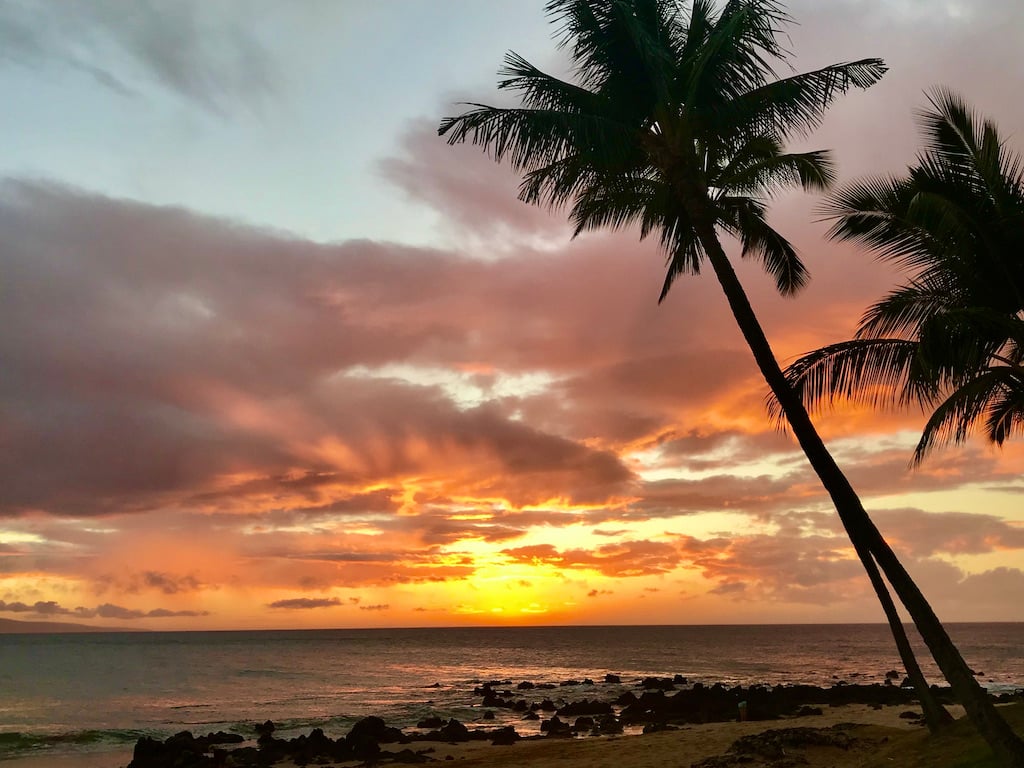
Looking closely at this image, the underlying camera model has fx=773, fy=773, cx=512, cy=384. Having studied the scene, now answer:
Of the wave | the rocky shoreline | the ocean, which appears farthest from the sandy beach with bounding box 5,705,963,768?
the ocean

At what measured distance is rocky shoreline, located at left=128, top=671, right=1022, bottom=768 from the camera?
24.0 m

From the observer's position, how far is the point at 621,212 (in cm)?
1377

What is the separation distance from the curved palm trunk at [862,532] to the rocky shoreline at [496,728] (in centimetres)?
1712

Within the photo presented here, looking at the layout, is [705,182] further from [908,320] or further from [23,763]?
[23,763]

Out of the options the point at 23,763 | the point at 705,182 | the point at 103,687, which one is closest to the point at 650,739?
the point at 705,182

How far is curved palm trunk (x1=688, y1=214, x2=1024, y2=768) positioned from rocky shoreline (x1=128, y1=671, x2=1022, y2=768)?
17117 millimetres

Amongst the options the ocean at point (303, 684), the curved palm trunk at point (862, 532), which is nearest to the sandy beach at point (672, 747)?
the curved palm trunk at point (862, 532)

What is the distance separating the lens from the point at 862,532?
9.94 meters

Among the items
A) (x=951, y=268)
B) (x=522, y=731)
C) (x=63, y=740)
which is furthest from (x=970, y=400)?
(x=63, y=740)

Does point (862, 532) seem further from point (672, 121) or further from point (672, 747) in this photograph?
point (672, 747)

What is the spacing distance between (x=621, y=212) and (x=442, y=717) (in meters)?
29.8

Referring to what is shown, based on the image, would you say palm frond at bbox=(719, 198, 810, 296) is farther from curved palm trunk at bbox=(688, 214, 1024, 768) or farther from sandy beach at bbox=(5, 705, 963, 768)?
sandy beach at bbox=(5, 705, 963, 768)

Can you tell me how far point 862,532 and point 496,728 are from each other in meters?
25.1

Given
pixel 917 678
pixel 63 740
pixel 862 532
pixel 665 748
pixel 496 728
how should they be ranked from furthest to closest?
1. pixel 63 740
2. pixel 496 728
3. pixel 665 748
4. pixel 917 678
5. pixel 862 532
